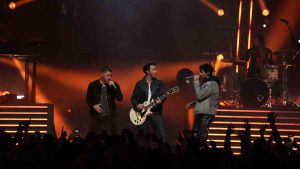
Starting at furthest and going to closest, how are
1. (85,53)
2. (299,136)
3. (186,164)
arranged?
(85,53) < (299,136) < (186,164)

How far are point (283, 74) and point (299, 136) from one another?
2.25m

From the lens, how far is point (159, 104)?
12938 millimetres

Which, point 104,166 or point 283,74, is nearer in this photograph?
point 104,166

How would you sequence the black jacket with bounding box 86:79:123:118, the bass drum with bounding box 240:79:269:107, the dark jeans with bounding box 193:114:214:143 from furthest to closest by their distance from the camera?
the bass drum with bounding box 240:79:269:107 → the black jacket with bounding box 86:79:123:118 → the dark jeans with bounding box 193:114:214:143

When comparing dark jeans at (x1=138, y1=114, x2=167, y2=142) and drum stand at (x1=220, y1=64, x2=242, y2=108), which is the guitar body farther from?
drum stand at (x1=220, y1=64, x2=242, y2=108)

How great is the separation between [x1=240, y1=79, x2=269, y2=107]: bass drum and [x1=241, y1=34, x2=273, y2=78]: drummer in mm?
661

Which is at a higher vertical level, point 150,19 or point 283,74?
point 150,19

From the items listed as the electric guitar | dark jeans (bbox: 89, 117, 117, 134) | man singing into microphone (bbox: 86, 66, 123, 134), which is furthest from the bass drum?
dark jeans (bbox: 89, 117, 117, 134)

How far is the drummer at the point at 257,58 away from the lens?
17422 mm

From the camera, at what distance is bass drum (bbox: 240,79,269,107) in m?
16.7

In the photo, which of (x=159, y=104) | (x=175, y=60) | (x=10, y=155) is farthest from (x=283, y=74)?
(x=10, y=155)

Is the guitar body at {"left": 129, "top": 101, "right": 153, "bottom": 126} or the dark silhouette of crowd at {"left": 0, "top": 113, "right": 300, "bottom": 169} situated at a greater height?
the guitar body at {"left": 129, "top": 101, "right": 153, "bottom": 126}

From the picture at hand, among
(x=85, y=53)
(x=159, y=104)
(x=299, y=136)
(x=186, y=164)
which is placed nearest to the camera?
(x=186, y=164)

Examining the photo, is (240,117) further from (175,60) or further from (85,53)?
(85,53)
